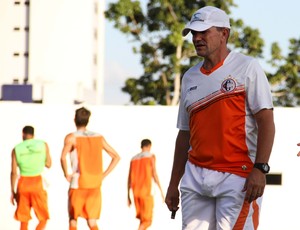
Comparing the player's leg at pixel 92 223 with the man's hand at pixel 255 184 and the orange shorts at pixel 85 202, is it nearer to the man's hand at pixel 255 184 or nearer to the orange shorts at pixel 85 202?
the orange shorts at pixel 85 202

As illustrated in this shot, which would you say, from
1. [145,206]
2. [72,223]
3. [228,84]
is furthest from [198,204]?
[145,206]

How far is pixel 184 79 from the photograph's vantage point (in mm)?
5945

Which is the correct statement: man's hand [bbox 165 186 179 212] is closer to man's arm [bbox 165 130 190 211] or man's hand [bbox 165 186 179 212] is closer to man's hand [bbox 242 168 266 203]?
man's arm [bbox 165 130 190 211]

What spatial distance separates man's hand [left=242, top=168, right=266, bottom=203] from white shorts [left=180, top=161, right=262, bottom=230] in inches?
4.0

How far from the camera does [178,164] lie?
6105 millimetres

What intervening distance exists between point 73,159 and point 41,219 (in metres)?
2.13

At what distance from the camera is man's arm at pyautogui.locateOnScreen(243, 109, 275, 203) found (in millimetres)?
5523

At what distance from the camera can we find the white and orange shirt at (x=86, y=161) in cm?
1413

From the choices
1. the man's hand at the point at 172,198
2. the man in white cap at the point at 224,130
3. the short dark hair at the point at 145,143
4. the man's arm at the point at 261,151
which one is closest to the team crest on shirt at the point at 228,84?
the man in white cap at the point at 224,130

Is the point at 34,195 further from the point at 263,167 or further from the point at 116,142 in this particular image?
the point at 263,167

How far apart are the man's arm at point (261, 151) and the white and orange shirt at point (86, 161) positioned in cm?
845

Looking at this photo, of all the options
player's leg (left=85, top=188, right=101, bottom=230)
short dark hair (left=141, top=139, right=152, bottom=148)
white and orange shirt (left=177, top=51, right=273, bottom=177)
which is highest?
white and orange shirt (left=177, top=51, right=273, bottom=177)

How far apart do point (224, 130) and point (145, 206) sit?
12.9 meters

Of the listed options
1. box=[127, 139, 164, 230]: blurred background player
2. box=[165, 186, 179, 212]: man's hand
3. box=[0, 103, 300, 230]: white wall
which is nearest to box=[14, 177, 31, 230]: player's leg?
box=[127, 139, 164, 230]: blurred background player
